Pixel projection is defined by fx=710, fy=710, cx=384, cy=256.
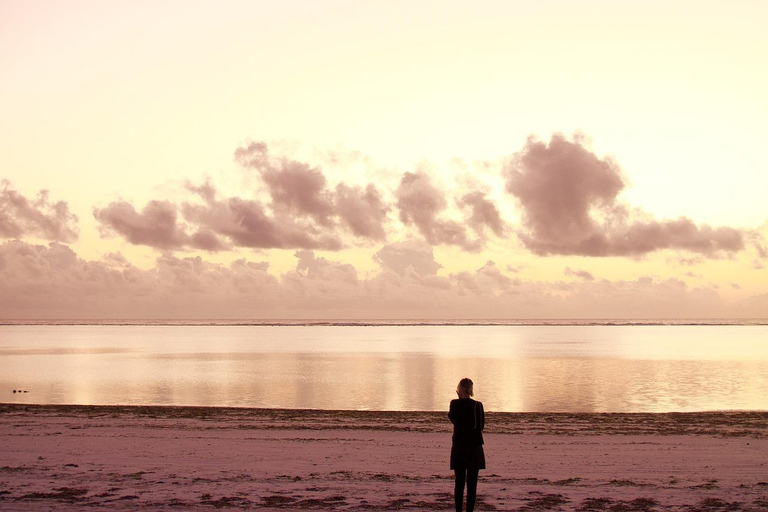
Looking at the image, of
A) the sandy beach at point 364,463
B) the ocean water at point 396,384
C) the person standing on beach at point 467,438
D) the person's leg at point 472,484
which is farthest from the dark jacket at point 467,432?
the ocean water at point 396,384

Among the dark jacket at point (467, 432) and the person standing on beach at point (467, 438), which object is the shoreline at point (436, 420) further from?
the dark jacket at point (467, 432)

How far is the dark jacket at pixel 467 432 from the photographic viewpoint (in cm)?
1144

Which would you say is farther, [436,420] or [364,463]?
[436,420]

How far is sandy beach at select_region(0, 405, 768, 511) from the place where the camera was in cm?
1345

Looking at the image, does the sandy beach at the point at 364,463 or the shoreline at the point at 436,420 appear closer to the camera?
the sandy beach at the point at 364,463

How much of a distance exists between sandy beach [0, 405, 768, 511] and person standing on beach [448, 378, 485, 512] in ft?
4.24

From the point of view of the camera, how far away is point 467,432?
11.6m

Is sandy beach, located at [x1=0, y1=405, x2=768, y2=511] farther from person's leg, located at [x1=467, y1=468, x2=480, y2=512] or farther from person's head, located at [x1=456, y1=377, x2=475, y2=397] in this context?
person's head, located at [x1=456, y1=377, x2=475, y2=397]

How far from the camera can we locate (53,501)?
13094 millimetres

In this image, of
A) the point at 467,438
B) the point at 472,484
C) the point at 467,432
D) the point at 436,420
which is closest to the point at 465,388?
the point at 467,432

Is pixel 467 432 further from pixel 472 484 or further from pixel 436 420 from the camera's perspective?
pixel 436 420

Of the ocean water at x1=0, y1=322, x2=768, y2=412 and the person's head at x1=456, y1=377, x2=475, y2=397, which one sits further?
the ocean water at x1=0, y1=322, x2=768, y2=412

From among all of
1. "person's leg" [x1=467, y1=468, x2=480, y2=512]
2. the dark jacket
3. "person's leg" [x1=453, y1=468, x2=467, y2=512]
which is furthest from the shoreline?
the dark jacket

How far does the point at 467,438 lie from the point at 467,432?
11 centimetres
